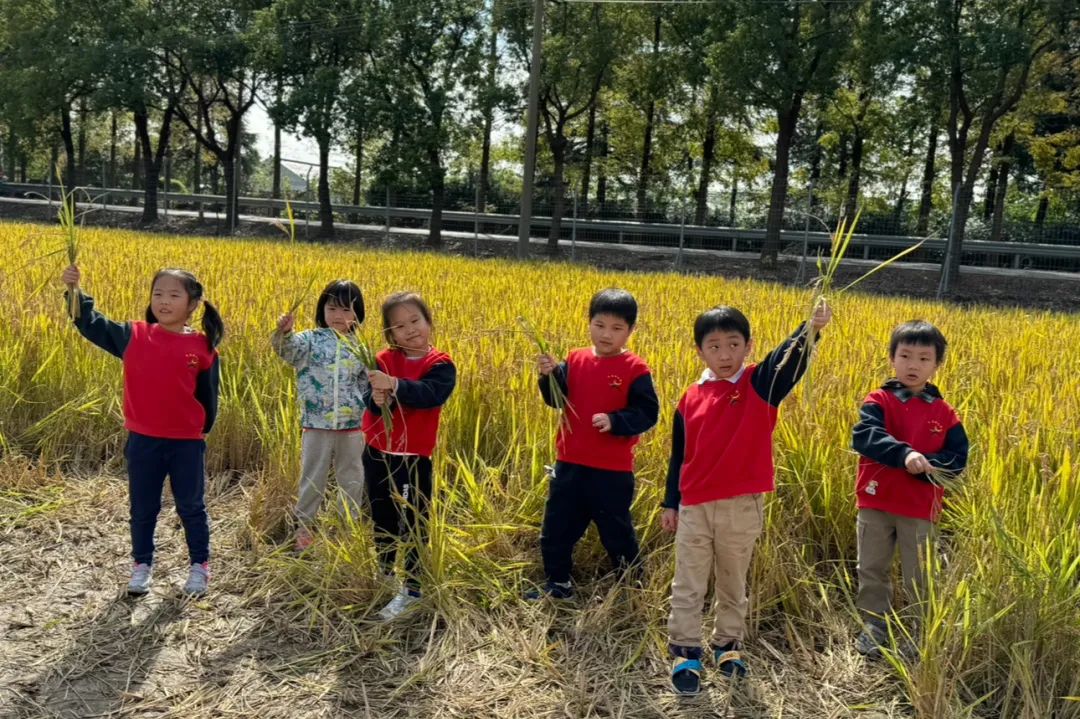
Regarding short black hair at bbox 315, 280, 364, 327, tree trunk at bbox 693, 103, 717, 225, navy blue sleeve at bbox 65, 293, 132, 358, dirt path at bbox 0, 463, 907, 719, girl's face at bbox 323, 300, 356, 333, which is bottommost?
dirt path at bbox 0, 463, 907, 719

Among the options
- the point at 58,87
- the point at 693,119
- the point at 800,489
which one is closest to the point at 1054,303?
the point at 693,119

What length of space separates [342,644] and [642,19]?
21354 mm

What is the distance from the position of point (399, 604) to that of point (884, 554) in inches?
58.6

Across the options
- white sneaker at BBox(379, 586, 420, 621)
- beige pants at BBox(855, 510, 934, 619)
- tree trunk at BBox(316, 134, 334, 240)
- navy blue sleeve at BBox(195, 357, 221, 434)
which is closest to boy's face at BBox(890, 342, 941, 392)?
beige pants at BBox(855, 510, 934, 619)

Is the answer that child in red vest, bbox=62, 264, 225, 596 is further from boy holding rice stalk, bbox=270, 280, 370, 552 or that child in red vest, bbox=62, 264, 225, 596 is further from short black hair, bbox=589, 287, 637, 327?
short black hair, bbox=589, 287, 637, 327

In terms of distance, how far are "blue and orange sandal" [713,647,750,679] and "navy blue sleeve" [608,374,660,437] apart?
665mm

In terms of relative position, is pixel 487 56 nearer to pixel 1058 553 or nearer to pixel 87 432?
pixel 87 432

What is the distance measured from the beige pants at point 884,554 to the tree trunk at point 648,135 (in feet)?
66.7

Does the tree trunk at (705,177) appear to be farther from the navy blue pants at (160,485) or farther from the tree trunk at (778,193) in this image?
the navy blue pants at (160,485)

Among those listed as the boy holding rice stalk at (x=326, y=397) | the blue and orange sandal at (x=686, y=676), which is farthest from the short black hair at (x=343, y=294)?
the blue and orange sandal at (x=686, y=676)

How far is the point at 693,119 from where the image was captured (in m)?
23.6

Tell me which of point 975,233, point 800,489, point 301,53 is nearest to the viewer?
point 800,489

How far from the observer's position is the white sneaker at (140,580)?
272cm

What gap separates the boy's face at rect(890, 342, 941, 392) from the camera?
2465 millimetres
